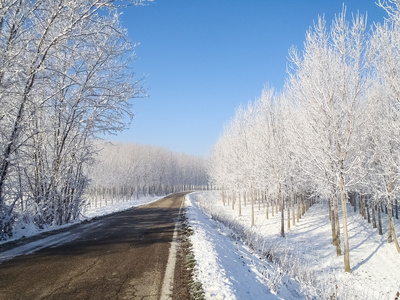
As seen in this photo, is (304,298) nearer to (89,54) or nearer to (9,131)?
(9,131)

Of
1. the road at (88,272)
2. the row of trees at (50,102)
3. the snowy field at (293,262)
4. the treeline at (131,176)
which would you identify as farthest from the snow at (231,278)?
the treeline at (131,176)

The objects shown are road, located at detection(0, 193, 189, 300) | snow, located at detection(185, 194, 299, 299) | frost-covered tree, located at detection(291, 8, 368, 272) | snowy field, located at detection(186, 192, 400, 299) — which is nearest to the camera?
road, located at detection(0, 193, 189, 300)

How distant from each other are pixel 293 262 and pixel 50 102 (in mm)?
12389

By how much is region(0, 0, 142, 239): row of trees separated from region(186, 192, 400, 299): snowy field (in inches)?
239

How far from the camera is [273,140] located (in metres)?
19.5

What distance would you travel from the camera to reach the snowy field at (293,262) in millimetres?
4932

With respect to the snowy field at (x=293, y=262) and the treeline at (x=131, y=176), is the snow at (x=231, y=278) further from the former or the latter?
the treeline at (x=131, y=176)

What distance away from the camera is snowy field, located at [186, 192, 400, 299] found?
493cm

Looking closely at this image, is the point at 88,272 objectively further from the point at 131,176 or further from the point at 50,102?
the point at 131,176

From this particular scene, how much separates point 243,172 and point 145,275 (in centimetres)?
2345

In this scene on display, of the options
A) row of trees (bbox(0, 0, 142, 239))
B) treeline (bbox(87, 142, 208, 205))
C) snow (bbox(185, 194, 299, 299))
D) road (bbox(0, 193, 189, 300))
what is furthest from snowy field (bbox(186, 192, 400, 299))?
treeline (bbox(87, 142, 208, 205))

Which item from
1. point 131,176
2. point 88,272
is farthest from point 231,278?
point 131,176

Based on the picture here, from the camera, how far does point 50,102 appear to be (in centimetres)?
1118

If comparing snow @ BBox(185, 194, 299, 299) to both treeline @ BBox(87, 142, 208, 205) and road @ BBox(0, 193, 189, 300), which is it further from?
treeline @ BBox(87, 142, 208, 205)
